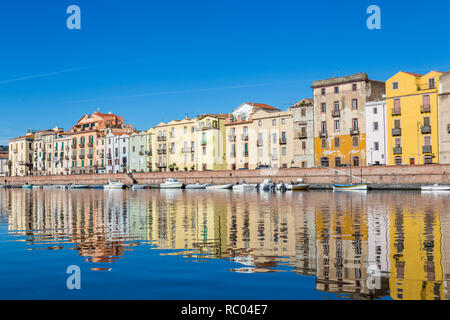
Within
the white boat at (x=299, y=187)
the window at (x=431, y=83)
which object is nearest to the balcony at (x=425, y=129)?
the window at (x=431, y=83)

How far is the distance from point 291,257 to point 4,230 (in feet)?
47.1

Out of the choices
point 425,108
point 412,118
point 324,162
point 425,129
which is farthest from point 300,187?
point 425,108

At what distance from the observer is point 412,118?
78062mm

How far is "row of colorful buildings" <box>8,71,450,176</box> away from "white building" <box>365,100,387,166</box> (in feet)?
0.48

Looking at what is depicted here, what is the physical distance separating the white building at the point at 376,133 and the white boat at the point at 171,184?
34360 mm

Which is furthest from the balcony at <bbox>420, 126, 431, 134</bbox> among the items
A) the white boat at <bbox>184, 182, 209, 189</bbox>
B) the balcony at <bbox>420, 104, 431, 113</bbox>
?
the white boat at <bbox>184, 182, 209, 189</bbox>

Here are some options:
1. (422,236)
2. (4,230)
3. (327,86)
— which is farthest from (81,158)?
(422,236)

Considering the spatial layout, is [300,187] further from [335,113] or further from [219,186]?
[219,186]

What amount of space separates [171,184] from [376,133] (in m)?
38.0

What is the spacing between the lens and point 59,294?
34.1 feet

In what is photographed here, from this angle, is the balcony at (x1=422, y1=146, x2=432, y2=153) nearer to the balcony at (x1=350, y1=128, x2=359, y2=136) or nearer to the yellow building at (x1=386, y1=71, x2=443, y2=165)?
the yellow building at (x1=386, y1=71, x2=443, y2=165)

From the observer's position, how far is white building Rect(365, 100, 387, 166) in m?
81.5

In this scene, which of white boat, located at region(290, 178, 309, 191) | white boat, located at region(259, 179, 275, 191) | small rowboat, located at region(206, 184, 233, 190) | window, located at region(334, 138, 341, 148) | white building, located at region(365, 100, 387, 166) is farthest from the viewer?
small rowboat, located at region(206, 184, 233, 190)

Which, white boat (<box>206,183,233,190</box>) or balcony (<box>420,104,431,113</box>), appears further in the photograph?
white boat (<box>206,183,233,190</box>)
